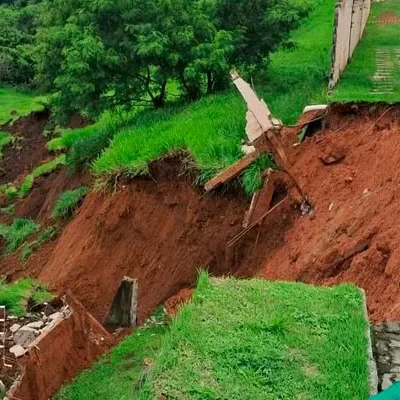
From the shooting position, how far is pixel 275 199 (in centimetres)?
1027

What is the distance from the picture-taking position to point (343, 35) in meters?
13.8

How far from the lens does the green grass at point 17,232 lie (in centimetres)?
1455

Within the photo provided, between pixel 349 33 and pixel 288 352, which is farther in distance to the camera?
pixel 349 33

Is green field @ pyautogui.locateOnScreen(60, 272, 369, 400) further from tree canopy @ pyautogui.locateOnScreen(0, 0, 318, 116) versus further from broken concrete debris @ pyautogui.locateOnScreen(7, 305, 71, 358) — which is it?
tree canopy @ pyautogui.locateOnScreen(0, 0, 318, 116)

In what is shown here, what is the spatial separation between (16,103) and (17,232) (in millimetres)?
17941

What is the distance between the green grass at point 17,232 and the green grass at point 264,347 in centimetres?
899

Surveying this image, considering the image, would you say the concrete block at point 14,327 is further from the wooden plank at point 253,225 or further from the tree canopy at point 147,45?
the tree canopy at point 147,45

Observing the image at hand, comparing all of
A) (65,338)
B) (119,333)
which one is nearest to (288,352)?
(65,338)

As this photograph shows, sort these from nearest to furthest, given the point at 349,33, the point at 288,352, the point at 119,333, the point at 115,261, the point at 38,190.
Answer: the point at 288,352
the point at 119,333
the point at 115,261
the point at 349,33
the point at 38,190

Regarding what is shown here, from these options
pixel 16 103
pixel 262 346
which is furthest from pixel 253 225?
pixel 16 103

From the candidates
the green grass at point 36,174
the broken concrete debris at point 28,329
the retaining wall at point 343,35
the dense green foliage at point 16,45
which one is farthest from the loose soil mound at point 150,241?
the dense green foliage at point 16,45

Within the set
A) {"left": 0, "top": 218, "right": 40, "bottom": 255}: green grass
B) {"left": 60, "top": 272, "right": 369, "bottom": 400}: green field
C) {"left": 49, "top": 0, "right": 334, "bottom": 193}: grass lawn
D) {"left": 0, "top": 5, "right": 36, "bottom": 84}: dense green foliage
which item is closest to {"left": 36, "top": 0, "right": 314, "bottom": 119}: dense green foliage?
{"left": 49, "top": 0, "right": 334, "bottom": 193}: grass lawn

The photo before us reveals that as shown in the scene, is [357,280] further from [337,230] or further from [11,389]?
[11,389]

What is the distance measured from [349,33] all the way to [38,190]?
8.18 m
